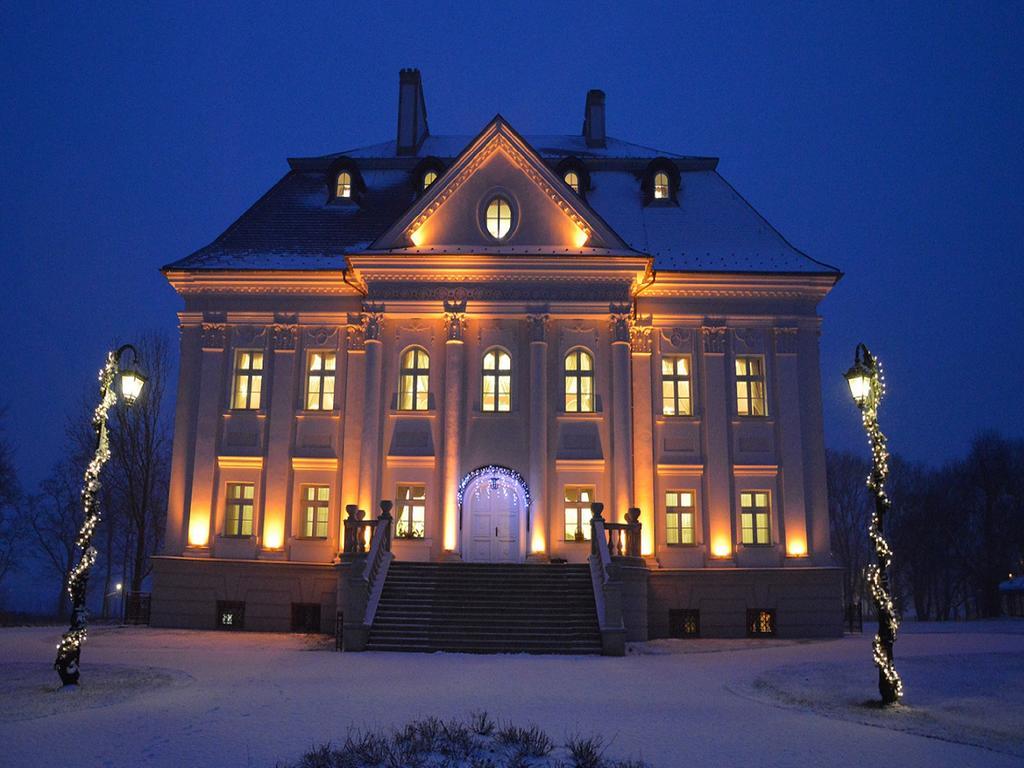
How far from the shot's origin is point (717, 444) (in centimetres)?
2883

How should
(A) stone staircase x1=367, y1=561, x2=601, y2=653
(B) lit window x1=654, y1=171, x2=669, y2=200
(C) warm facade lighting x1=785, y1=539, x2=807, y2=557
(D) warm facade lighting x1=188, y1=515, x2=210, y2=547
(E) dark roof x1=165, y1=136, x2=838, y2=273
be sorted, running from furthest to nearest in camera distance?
1. (B) lit window x1=654, y1=171, x2=669, y2=200
2. (E) dark roof x1=165, y1=136, x2=838, y2=273
3. (D) warm facade lighting x1=188, y1=515, x2=210, y2=547
4. (C) warm facade lighting x1=785, y1=539, x2=807, y2=557
5. (A) stone staircase x1=367, y1=561, x2=601, y2=653

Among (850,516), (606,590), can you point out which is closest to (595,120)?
(606,590)

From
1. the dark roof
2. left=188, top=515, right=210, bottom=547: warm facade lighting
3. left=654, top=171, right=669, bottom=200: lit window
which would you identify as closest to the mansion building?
left=188, top=515, right=210, bottom=547: warm facade lighting

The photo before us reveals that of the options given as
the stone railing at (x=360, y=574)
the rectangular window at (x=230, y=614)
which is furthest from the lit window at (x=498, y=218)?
the rectangular window at (x=230, y=614)

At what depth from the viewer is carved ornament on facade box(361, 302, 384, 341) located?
28.5 meters

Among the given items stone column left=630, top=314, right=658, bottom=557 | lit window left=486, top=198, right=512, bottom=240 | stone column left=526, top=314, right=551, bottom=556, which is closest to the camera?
stone column left=526, top=314, right=551, bottom=556

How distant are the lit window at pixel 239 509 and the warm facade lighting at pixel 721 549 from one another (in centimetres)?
1521

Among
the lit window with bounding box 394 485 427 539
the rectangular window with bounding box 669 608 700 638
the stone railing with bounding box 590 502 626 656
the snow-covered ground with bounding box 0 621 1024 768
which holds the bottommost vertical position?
the snow-covered ground with bounding box 0 621 1024 768

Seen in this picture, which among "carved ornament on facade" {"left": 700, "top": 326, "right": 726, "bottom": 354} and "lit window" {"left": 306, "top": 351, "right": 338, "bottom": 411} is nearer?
"lit window" {"left": 306, "top": 351, "right": 338, "bottom": 411}

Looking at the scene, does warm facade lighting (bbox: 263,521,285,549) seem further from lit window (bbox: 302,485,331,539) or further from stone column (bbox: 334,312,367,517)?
stone column (bbox: 334,312,367,517)

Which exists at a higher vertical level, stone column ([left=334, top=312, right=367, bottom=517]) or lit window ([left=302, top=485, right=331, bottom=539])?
stone column ([left=334, top=312, right=367, bottom=517])

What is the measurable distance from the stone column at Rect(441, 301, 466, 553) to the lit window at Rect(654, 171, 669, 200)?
964 centimetres

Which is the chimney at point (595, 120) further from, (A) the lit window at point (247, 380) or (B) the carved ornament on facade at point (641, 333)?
(A) the lit window at point (247, 380)

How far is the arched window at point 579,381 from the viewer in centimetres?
2844
